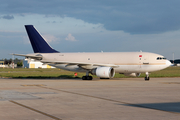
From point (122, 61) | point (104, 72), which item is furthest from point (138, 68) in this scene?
point (104, 72)

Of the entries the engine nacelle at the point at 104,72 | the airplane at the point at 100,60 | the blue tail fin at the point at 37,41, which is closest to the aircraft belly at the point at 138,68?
the airplane at the point at 100,60

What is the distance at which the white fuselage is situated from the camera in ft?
115

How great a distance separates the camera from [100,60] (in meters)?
37.7

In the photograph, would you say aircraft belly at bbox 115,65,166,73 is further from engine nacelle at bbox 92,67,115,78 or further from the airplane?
engine nacelle at bbox 92,67,115,78

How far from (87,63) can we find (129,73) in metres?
6.50

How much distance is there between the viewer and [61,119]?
9.73 m

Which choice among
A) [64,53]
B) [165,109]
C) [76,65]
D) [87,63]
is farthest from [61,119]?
[64,53]

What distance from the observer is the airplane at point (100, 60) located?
115ft

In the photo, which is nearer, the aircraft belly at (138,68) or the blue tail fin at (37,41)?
the aircraft belly at (138,68)

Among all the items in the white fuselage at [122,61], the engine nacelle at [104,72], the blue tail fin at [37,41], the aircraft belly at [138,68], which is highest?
the blue tail fin at [37,41]

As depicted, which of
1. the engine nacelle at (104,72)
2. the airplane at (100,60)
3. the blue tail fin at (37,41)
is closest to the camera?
the engine nacelle at (104,72)

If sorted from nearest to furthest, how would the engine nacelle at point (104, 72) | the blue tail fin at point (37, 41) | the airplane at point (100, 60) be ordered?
the engine nacelle at point (104, 72) → the airplane at point (100, 60) → the blue tail fin at point (37, 41)

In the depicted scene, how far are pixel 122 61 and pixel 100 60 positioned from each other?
3284mm

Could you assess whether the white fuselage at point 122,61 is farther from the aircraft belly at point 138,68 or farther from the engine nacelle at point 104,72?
the engine nacelle at point 104,72
